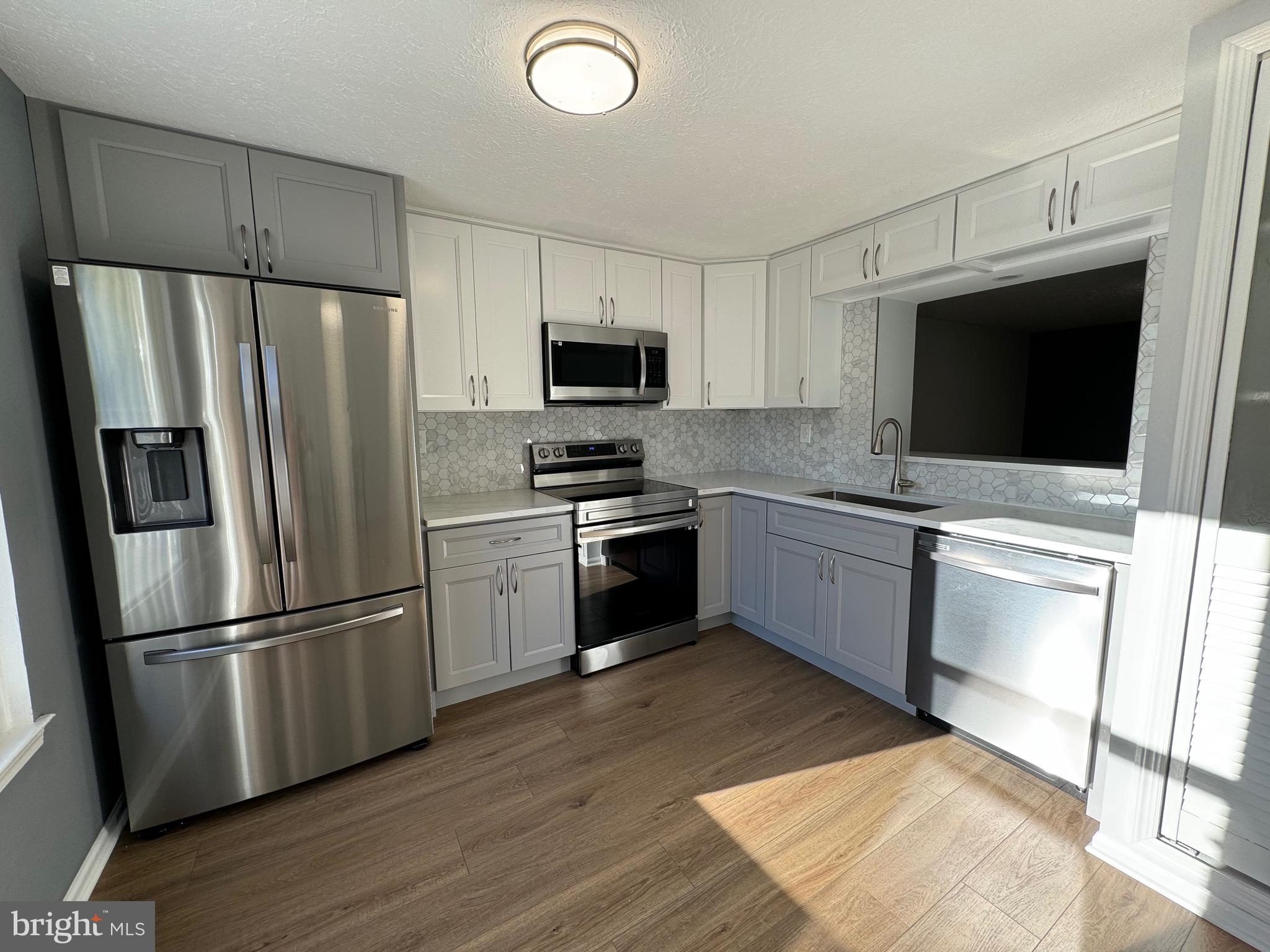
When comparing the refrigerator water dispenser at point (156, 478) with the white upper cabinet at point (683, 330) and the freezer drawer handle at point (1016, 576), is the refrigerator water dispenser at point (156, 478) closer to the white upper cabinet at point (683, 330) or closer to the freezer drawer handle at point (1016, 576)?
the white upper cabinet at point (683, 330)

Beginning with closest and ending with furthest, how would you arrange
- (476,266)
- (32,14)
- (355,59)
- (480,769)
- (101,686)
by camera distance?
1. (32,14)
2. (355,59)
3. (101,686)
4. (480,769)
5. (476,266)

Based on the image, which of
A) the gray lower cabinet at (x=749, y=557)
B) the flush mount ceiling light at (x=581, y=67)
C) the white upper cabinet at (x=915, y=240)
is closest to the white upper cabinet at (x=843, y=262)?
the white upper cabinet at (x=915, y=240)

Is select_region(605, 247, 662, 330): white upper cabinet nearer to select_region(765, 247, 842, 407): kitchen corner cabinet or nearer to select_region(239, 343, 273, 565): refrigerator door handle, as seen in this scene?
select_region(765, 247, 842, 407): kitchen corner cabinet

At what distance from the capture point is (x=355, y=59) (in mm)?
1453

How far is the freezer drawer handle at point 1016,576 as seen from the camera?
6.02 ft

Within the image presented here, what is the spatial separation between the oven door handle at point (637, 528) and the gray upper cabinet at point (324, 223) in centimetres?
146

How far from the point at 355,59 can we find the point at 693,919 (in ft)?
8.62

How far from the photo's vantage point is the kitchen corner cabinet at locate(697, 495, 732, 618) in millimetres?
3252

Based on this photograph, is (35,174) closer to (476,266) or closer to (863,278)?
(476,266)

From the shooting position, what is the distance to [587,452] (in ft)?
11.1

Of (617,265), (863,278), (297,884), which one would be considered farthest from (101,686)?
(863,278)

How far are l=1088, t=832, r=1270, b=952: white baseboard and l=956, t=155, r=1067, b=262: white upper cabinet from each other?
2159mm

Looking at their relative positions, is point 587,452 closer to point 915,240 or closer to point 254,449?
point 254,449

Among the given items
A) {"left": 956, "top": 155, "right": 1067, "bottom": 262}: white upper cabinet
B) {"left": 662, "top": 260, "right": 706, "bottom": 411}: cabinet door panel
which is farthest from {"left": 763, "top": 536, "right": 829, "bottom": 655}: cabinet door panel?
{"left": 956, "top": 155, "right": 1067, "bottom": 262}: white upper cabinet
